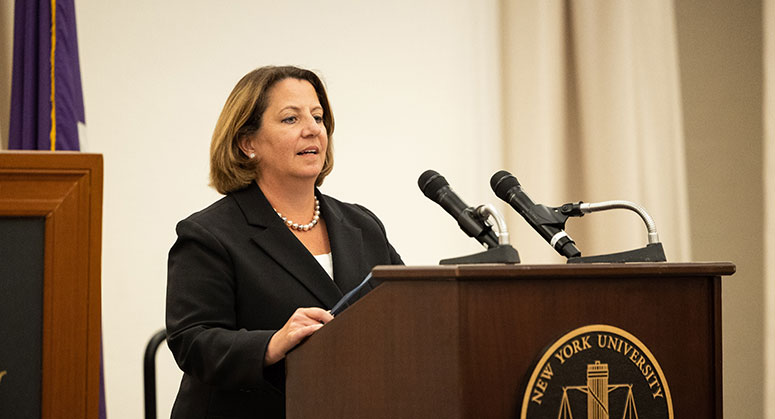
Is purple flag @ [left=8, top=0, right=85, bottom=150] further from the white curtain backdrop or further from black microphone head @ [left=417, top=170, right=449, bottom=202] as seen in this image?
the white curtain backdrop

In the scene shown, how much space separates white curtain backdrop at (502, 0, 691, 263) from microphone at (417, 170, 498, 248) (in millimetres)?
2145

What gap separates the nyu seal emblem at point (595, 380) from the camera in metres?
1.30

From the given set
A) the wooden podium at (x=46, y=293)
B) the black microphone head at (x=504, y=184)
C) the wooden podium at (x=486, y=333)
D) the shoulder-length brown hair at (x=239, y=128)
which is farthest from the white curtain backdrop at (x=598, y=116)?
the wooden podium at (x=46, y=293)

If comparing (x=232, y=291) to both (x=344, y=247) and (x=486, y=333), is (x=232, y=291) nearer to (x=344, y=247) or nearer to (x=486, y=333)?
(x=344, y=247)

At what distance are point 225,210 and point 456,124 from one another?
2.13 meters

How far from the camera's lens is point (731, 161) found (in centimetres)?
377

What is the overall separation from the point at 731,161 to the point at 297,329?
9.50ft

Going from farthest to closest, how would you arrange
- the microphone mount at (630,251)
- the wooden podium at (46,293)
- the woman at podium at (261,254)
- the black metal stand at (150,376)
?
the black metal stand at (150,376)
the woman at podium at (261,254)
the microphone mount at (630,251)
the wooden podium at (46,293)

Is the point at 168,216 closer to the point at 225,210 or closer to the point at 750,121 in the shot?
the point at 225,210

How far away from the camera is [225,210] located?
6.85 ft

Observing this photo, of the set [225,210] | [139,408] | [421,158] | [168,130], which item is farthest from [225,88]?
[225,210]

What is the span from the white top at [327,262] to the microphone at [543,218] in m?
0.57

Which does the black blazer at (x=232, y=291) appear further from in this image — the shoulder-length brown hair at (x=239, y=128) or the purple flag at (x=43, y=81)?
the purple flag at (x=43, y=81)

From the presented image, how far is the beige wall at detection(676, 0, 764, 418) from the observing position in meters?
3.65
